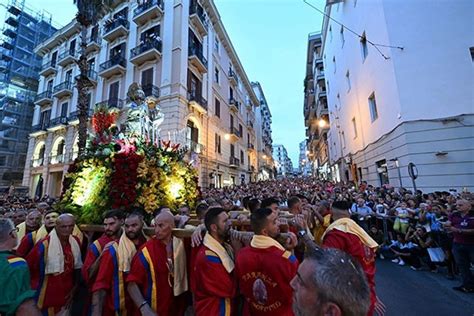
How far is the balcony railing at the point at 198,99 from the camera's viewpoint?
16.8m

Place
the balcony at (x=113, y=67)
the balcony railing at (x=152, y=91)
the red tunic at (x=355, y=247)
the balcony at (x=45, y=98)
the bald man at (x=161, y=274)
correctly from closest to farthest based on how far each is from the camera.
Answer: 1. the bald man at (x=161, y=274)
2. the red tunic at (x=355, y=247)
3. the balcony railing at (x=152, y=91)
4. the balcony at (x=113, y=67)
5. the balcony at (x=45, y=98)

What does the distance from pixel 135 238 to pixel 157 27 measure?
18986 millimetres

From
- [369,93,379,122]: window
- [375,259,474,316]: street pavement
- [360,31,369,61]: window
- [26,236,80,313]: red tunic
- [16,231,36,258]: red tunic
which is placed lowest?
[375,259,474,316]: street pavement

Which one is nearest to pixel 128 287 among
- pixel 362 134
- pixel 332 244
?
pixel 332 244

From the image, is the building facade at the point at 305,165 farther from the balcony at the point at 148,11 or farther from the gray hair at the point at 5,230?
the gray hair at the point at 5,230

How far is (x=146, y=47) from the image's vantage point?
16.6 m

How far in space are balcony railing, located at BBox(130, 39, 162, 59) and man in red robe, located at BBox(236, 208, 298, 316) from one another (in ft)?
58.1

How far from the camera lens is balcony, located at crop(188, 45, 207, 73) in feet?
56.4

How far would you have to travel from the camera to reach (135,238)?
2.51 metres

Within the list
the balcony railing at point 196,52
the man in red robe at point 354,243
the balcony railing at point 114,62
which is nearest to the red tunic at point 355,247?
the man in red robe at point 354,243

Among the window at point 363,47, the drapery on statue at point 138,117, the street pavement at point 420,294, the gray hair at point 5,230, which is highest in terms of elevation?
the window at point 363,47

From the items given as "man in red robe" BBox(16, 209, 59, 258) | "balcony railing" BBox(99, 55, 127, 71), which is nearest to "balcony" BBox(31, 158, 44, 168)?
"balcony railing" BBox(99, 55, 127, 71)

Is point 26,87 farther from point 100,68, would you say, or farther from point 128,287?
point 128,287

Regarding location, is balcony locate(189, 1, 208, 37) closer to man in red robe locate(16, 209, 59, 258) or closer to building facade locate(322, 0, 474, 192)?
building facade locate(322, 0, 474, 192)
